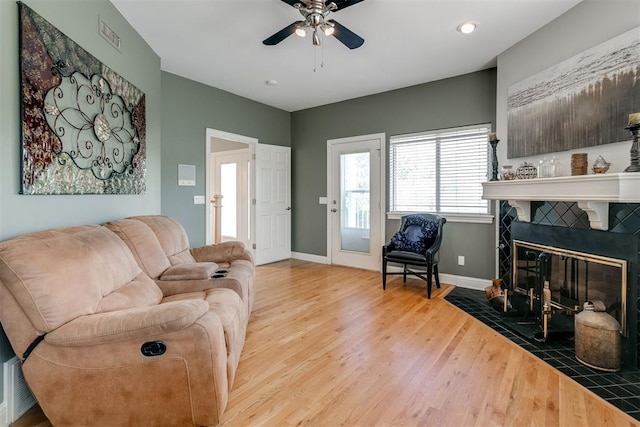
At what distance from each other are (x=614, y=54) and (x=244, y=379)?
134 inches

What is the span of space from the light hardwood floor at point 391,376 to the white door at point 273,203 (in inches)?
88.5

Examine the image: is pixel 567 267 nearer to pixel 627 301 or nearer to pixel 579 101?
pixel 627 301

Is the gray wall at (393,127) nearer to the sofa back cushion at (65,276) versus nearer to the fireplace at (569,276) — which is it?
the fireplace at (569,276)

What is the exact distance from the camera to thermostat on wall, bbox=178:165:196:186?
4.20m

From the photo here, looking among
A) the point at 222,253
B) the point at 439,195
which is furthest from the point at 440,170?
→ the point at 222,253

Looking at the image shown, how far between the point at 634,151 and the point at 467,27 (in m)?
1.73

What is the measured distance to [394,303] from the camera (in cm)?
348

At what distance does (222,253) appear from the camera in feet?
10.3

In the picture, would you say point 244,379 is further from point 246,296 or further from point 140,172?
point 140,172

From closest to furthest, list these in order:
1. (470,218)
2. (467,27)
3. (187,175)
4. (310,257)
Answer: (467,27)
(470,218)
(187,175)
(310,257)

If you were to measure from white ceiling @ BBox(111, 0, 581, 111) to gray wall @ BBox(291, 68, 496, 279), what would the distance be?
22 centimetres

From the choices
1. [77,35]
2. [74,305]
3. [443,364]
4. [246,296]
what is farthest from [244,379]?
[77,35]

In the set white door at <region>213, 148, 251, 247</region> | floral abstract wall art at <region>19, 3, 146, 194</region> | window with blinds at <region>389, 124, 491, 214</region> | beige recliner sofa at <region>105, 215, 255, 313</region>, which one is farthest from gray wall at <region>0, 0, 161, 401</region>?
window with blinds at <region>389, 124, 491, 214</region>

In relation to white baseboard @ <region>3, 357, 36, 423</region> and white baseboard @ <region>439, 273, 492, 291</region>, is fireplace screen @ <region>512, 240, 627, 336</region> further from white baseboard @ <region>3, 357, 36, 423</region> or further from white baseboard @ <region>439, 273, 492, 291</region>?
white baseboard @ <region>3, 357, 36, 423</region>
